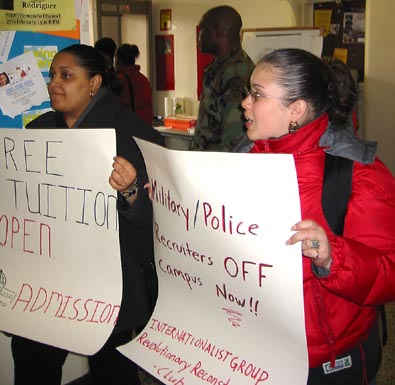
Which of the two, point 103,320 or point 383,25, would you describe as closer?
point 103,320

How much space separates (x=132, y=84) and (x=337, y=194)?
294 cm

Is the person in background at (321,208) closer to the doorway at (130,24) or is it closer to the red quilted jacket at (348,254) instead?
the red quilted jacket at (348,254)

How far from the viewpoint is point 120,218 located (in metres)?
1.46

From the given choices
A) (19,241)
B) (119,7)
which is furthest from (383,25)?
(19,241)

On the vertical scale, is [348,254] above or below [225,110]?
below

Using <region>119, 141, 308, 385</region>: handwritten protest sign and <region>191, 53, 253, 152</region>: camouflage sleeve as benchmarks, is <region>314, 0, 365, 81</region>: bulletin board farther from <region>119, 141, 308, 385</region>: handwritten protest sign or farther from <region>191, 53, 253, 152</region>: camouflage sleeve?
<region>119, 141, 308, 385</region>: handwritten protest sign

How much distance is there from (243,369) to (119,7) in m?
4.75

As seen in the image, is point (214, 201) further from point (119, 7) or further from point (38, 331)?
point (119, 7)

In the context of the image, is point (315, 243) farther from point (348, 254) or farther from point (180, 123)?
point (180, 123)

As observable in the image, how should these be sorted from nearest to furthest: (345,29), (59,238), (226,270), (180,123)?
1. (226,270)
2. (59,238)
3. (345,29)
4. (180,123)

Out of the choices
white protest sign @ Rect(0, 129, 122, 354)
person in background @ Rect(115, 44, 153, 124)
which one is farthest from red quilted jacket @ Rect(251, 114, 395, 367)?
person in background @ Rect(115, 44, 153, 124)

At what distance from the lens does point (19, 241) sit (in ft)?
4.93

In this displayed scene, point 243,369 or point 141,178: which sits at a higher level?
point 141,178

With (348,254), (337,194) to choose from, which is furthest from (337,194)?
(348,254)
